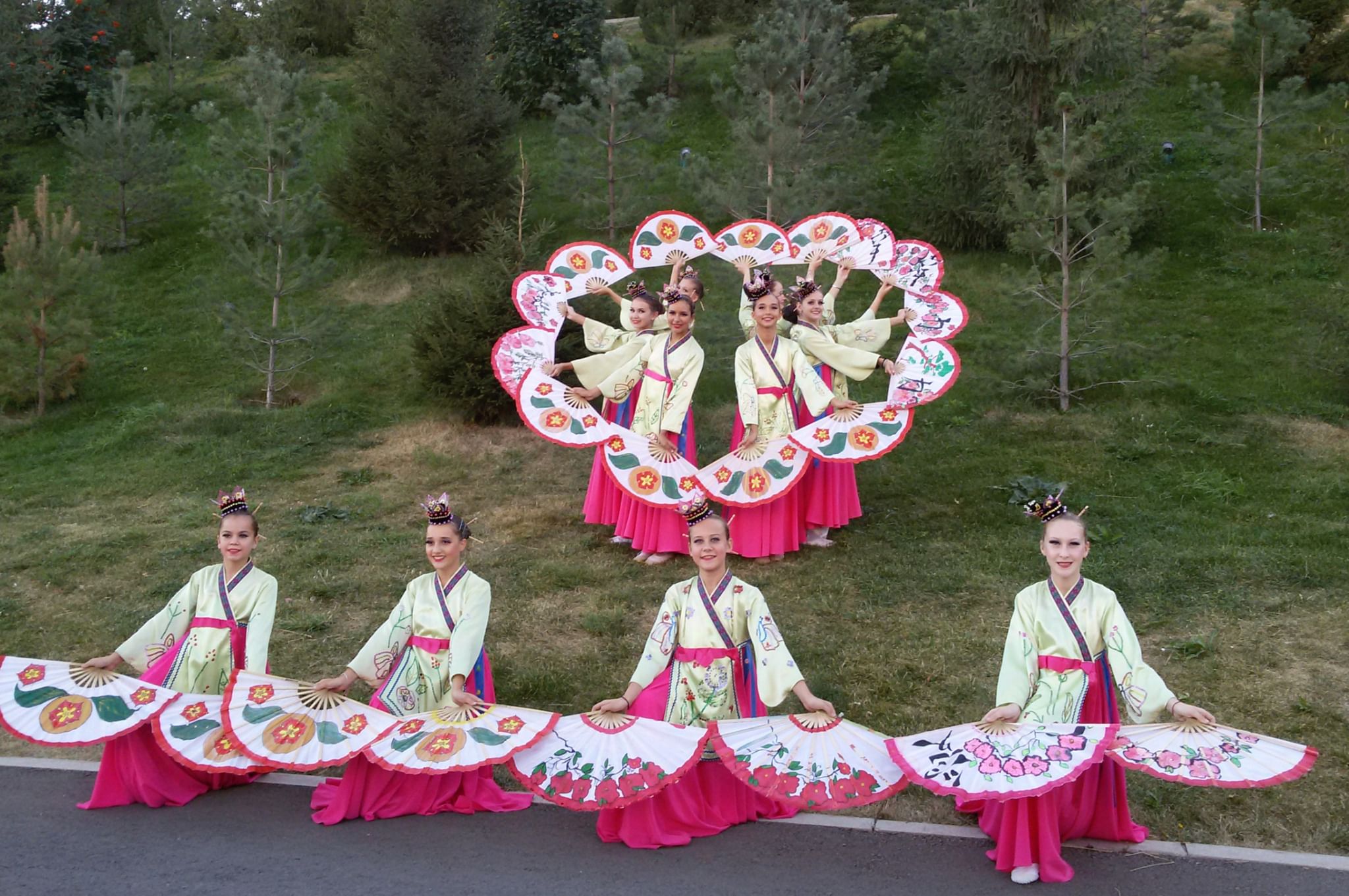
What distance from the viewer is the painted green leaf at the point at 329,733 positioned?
5039mm

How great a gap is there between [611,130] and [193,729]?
12121 millimetres

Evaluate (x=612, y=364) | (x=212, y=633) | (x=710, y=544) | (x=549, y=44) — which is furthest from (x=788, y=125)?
(x=212, y=633)

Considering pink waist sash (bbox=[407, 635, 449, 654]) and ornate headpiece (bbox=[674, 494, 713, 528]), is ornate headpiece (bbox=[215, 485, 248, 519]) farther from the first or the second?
ornate headpiece (bbox=[674, 494, 713, 528])

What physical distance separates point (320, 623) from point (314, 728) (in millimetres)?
2890

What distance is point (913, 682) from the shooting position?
6750 mm

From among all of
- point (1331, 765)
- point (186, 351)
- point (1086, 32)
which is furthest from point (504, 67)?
point (1331, 765)

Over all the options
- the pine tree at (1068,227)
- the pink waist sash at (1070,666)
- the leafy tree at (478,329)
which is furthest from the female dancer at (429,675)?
the pine tree at (1068,227)

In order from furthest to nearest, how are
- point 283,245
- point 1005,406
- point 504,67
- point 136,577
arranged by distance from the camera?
1. point 504,67
2. point 283,245
3. point 1005,406
4. point 136,577

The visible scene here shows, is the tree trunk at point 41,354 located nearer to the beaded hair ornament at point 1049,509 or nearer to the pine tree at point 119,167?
the pine tree at point 119,167

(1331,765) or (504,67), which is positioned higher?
(504,67)

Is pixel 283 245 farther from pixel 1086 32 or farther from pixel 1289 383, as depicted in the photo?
pixel 1289 383

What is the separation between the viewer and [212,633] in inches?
Result: 221

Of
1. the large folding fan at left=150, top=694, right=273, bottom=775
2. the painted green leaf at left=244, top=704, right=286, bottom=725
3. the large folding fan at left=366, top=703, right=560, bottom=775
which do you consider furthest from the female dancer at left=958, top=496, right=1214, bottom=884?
the large folding fan at left=150, top=694, right=273, bottom=775

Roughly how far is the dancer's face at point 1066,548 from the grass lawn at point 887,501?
1.23m
